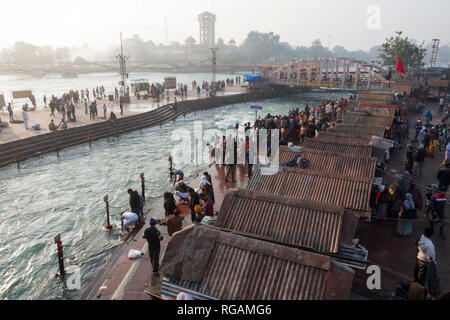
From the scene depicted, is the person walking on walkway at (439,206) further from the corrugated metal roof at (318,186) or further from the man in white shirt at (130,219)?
the man in white shirt at (130,219)

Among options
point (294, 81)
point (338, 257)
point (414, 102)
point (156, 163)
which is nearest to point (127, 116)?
point (156, 163)

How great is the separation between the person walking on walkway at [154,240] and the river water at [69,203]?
7.11 feet

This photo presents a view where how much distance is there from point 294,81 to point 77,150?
1572 inches

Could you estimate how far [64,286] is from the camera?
8.06 metres

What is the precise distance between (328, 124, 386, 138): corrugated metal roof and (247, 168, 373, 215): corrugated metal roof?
6002 millimetres

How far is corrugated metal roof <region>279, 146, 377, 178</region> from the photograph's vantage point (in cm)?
920

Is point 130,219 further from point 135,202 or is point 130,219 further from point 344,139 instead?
point 344,139

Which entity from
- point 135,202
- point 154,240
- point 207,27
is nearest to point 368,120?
point 135,202

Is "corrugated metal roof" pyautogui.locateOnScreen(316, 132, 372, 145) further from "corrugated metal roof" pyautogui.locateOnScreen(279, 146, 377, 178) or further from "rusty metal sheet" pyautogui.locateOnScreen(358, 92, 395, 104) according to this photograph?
"rusty metal sheet" pyautogui.locateOnScreen(358, 92, 395, 104)

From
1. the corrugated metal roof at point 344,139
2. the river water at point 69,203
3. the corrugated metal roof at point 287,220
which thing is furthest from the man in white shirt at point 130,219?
the corrugated metal roof at point 344,139

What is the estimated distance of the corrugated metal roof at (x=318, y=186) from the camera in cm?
777

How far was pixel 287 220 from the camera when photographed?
631 centimetres

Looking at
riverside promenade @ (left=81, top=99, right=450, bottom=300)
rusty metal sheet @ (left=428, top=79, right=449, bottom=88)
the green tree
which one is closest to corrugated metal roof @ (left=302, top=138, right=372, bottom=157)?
riverside promenade @ (left=81, top=99, right=450, bottom=300)
